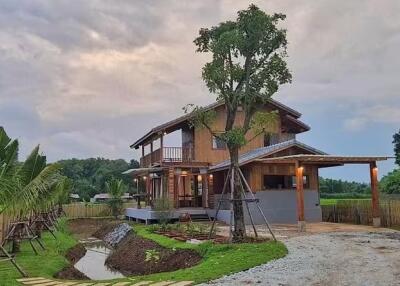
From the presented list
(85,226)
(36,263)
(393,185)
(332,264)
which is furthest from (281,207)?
(85,226)

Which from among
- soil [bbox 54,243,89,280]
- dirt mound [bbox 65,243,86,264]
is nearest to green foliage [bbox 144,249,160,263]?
soil [bbox 54,243,89,280]

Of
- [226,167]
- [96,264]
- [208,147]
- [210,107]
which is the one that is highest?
[210,107]

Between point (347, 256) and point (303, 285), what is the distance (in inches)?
149

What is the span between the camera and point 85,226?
35875mm

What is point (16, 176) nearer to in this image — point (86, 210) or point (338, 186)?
point (86, 210)

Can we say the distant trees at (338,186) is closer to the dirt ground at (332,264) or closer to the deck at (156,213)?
the deck at (156,213)

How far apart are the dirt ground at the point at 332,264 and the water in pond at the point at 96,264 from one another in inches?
246

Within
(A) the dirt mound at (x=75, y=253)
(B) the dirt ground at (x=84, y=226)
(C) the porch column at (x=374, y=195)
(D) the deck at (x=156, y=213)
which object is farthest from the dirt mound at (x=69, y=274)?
(B) the dirt ground at (x=84, y=226)

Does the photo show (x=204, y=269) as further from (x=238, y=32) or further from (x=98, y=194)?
(x=98, y=194)

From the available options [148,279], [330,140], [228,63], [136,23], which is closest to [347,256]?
[148,279]

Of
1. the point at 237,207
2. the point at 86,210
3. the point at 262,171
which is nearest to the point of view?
the point at 237,207

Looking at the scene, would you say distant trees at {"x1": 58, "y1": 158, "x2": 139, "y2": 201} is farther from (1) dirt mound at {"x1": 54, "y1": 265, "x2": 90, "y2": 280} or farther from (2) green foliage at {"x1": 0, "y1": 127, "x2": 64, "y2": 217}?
(2) green foliage at {"x1": 0, "y1": 127, "x2": 64, "y2": 217}

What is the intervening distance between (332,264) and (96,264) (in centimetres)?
1052

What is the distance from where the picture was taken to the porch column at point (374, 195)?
22.2 meters
